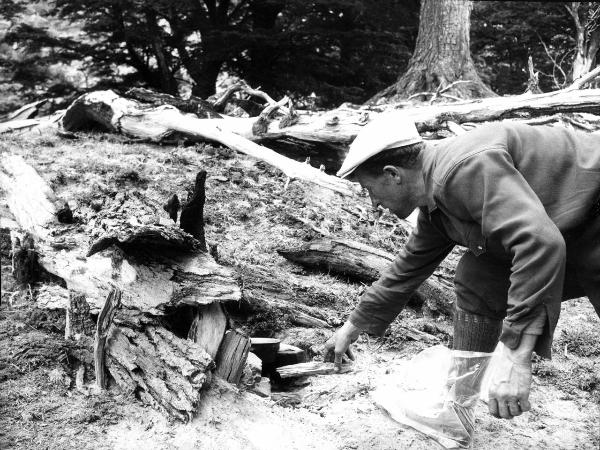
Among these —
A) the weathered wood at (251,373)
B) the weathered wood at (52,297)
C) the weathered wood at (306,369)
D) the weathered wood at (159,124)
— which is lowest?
the weathered wood at (306,369)

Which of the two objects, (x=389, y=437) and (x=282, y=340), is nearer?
(x=389, y=437)

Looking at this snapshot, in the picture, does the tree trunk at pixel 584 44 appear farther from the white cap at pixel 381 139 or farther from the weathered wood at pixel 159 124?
the white cap at pixel 381 139

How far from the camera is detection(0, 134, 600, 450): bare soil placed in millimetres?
2975

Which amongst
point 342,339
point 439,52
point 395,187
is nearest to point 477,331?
point 342,339

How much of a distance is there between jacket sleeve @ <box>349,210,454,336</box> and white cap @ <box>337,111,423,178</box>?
0.58 meters

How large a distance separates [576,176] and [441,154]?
0.50 m

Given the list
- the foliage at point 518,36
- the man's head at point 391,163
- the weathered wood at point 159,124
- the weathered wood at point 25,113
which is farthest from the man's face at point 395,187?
the foliage at point 518,36

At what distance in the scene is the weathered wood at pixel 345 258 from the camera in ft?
16.4

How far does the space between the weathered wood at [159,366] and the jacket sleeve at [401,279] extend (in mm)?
860

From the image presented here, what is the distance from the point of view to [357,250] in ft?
16.8

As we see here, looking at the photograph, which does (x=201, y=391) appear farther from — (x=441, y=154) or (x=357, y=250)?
(x=357, y=250)

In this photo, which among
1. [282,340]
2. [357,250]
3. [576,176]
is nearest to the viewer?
[576,176]

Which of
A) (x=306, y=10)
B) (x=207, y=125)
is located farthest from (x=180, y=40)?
(x=207, y=125)

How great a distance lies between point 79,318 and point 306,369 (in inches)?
55.7
